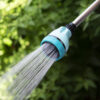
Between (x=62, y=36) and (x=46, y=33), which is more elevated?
(x=46, y=33)

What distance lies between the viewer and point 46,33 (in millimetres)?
1201

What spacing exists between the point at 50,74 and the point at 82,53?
0.24 m

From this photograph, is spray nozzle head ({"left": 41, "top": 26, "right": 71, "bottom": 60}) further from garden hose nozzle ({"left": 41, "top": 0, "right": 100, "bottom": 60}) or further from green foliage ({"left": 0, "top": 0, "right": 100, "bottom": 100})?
green foliage ({"left": 0, "top": 0, "right": 100, "bottom": 100})

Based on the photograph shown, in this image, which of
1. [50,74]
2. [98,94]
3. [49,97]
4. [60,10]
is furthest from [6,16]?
[98,94]

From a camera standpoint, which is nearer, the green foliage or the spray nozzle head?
the spray nozzle head

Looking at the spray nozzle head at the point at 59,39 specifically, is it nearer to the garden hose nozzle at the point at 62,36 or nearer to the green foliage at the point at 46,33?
the garden hose nozzle at the point at 62,36

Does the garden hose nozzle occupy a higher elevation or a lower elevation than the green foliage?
lower

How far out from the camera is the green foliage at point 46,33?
1.22m

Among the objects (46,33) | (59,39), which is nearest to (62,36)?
(59,39)

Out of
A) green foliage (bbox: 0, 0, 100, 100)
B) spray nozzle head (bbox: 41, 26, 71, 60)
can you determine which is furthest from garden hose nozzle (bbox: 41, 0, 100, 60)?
green foliage (bbox: 0, 0, 100, 100)

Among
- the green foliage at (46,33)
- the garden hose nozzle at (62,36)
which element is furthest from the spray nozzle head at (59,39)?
the green foliage at (46,33)

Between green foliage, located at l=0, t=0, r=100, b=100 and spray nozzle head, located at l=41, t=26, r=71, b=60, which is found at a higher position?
green foliage, located at l=0, t=0, r=100, b=100

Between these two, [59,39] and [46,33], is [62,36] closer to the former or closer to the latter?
[59,39]

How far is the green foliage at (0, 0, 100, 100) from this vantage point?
4.00ft
